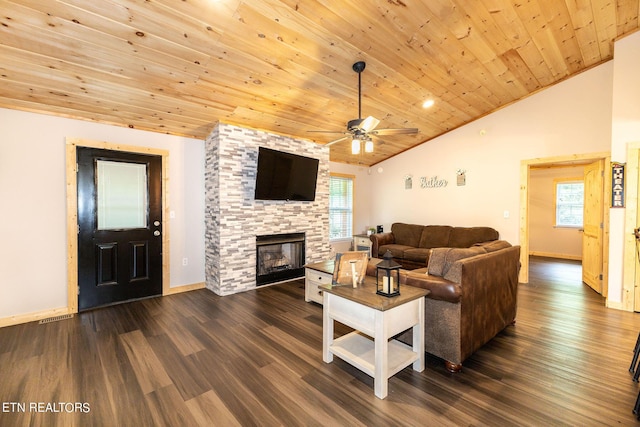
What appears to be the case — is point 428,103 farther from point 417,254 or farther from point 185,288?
point 185,288

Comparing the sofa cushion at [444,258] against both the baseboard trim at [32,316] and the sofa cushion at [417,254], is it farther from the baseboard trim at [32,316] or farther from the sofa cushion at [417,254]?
the baseboard trim at [32,316]

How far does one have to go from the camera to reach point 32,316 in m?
3.30

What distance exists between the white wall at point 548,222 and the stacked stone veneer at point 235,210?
7.19 meters

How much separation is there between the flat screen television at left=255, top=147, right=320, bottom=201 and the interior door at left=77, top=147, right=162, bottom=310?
4.99 ft

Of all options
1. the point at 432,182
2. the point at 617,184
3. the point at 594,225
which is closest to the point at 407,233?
the point at 432,182

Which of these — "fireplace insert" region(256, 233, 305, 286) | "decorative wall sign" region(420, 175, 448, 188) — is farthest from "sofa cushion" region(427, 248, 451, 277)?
"decorative wall sign" region(420, 175, 448, 188)

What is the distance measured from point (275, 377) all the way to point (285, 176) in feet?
10.3

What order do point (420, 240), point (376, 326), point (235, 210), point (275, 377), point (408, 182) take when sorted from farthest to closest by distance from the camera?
point (408, 182), point (420, 240), point (235, 210), point (275, 377), point (376, 326)

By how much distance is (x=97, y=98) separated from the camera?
10.6 ft

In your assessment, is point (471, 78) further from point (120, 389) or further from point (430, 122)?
point (120, 389)

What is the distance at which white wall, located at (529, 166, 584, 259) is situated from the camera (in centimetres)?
725

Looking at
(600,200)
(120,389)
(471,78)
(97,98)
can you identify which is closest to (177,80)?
(97,98)

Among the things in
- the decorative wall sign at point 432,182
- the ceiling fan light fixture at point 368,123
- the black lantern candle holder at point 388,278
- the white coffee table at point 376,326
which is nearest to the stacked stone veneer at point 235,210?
the ceiling fan light fixture at point 368,123

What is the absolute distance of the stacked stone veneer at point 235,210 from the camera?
4.21 m
